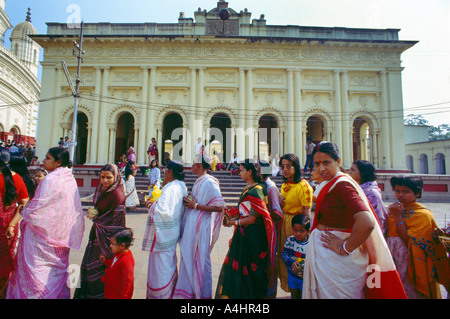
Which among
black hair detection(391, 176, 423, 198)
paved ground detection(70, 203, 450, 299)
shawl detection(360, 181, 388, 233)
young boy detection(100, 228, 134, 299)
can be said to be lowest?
paved ground detection(70, 203, 450, 299)

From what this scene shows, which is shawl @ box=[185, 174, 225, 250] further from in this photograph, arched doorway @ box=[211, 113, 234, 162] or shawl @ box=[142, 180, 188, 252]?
arched doorway @ box=[211, 113, 234, 162]

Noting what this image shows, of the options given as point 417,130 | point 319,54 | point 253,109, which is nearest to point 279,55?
point 319,54

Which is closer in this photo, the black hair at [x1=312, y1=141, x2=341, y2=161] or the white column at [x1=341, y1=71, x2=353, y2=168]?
the black hair at [x1=312, y1=141, x2=341, y2=161]

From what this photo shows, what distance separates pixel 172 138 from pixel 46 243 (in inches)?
541

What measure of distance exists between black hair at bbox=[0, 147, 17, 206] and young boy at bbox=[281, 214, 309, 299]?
3264 millimetres

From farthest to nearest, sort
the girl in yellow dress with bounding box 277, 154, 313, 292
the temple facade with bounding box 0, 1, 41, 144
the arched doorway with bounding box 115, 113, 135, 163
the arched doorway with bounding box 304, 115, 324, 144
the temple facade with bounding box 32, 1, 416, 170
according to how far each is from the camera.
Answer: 1. the temple facade with bounding box 0, 1, 41, 144
2. the arched doorway with bounding box 304, 115, 324, 144
3. the arched doorway with bounding box 115, 113, 135, 163
4. the temple facade with bounding box 32, 1, 416, 170
5. the girl in yellow dress with bounding box 277, 154, 313, 292

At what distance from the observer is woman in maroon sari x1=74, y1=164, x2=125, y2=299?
2654 mm

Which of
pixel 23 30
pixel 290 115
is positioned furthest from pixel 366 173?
pixel 23 30

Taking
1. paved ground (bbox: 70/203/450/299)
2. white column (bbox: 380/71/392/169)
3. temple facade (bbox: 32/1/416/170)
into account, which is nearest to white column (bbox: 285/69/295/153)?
temple facade (bbox: 32/1/416/170)

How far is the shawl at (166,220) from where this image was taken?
8.20 feet

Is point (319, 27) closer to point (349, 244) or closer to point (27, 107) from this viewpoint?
point (349, 244)

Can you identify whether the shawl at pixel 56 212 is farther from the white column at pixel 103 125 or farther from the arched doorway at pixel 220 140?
the white column at pixel 103 125
